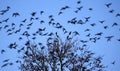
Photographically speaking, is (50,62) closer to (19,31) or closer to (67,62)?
(67,62)

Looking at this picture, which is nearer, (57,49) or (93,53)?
(57,49)

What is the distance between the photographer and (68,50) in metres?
25.0

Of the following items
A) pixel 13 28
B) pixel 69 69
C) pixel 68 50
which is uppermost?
pixel 13 28

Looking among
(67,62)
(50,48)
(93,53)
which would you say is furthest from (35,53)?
(93,53)

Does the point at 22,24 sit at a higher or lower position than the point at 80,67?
higher

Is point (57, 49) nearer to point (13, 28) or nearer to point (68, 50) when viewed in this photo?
point (68, 50)

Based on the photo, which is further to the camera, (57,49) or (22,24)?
(22,24)

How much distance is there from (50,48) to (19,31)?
3.02 m

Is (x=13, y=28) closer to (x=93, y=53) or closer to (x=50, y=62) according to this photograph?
(x=50, y=62)

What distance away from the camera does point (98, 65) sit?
2636 cm

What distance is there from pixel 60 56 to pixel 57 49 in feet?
2.60

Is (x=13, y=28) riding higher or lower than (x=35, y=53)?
higher

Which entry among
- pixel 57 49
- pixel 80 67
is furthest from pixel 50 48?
pixel 80 67

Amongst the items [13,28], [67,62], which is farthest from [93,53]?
[13,28]
